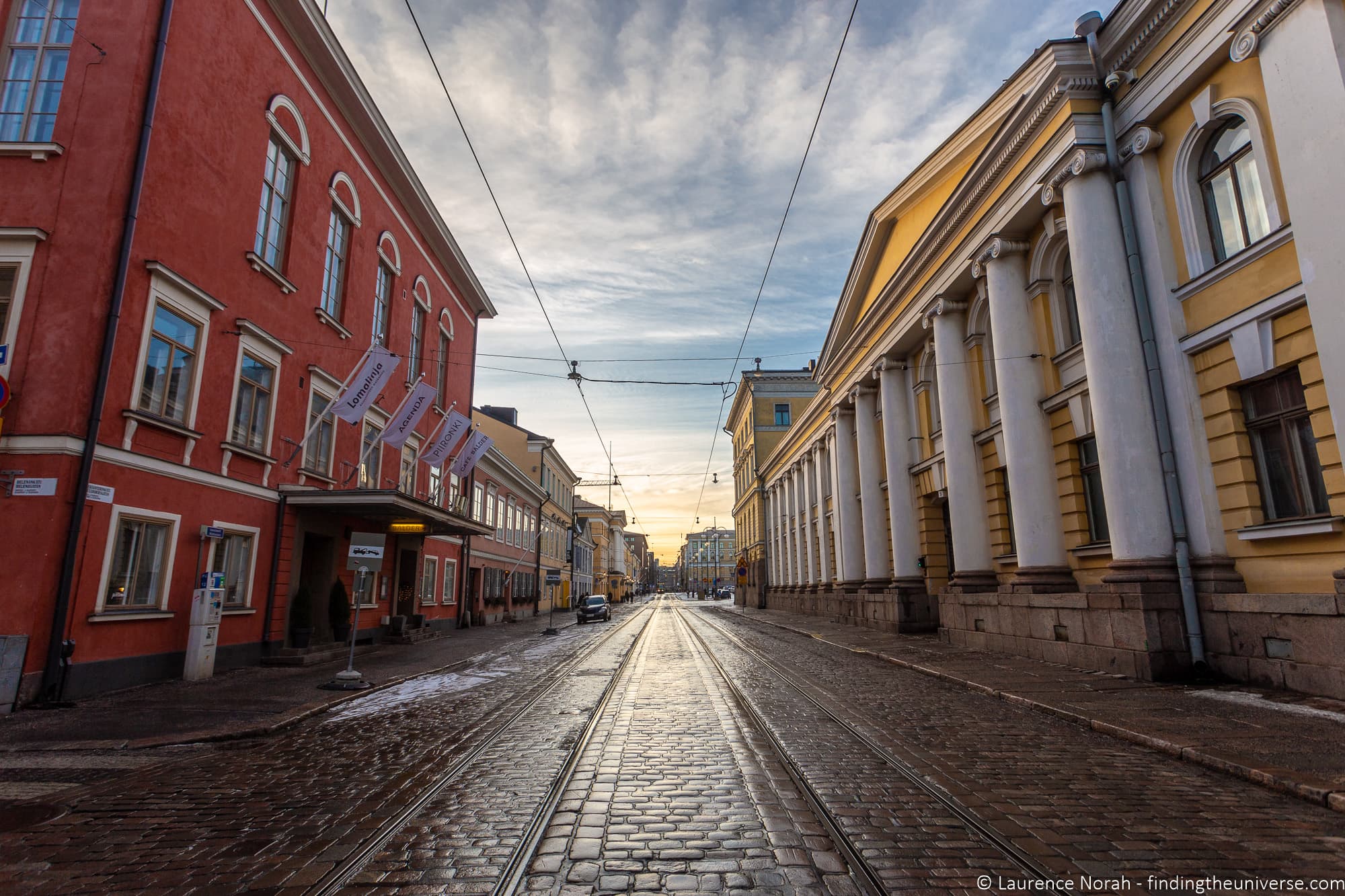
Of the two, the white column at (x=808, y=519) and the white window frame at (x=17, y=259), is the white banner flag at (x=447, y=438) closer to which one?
the white window frame at (x=17, y=259)

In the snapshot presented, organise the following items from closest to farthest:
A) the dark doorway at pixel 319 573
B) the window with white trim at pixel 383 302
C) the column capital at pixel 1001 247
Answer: the column capital at pixel 1001 247 → the dark doorway at pixel 319 573 → the window with white trim at pixel 383 302

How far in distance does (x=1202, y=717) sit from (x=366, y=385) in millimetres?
15277

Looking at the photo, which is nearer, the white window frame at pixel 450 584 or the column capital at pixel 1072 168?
the column capital at pixel 1072 168

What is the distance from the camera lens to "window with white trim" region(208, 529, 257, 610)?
13555 millimetres

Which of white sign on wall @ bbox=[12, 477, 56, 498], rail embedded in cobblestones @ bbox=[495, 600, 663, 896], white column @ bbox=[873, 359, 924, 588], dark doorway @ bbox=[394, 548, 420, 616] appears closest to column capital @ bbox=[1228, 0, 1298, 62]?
rail embedded in cobblestones @ bbox=[495, 600, 663, 896]

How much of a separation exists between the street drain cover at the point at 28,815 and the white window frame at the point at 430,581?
2016cm

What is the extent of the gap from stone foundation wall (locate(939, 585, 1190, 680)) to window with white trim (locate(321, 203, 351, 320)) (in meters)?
17.2

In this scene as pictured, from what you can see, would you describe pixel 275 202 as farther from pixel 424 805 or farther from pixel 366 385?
pixel 424 805

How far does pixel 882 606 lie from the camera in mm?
23141

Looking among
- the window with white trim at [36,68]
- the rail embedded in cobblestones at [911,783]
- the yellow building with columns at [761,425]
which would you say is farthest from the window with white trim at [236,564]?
the yellow building with columns at [761,425]

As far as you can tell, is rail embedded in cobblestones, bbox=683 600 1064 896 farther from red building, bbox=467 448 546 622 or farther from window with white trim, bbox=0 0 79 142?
red building, bbox=467 448 546 622

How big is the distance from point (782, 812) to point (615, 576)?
307 ft

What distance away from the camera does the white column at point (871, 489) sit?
2547cm

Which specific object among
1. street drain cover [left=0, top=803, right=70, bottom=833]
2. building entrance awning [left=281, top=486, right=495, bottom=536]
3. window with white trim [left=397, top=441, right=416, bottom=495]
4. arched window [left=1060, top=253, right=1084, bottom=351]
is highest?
arched window [left=1060, top=253, right=1084, bottom=351]
